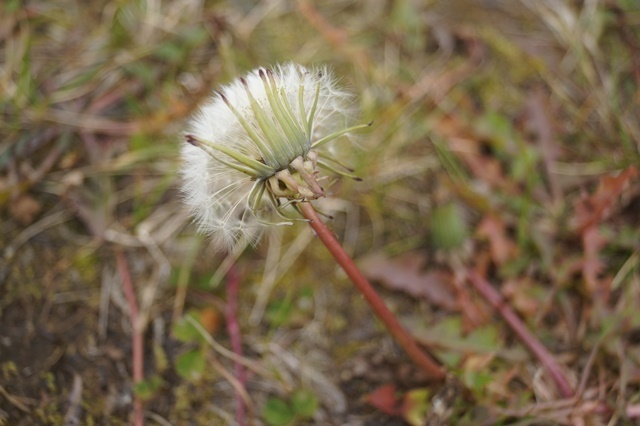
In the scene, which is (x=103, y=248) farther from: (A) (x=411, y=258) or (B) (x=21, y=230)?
(A) (x=411, y=258)

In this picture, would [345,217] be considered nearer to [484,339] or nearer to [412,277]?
[412,277]

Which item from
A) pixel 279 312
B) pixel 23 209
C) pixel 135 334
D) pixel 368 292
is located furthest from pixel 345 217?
pixel 23 209

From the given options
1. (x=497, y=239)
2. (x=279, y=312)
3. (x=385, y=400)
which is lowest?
(x=385, y=400)

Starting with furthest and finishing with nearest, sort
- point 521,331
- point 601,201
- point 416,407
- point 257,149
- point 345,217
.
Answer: point 345,217 → point 601,201 → point 521,331 → point 416,407 → point 257,149

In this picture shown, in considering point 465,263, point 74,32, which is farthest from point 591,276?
point 74,32

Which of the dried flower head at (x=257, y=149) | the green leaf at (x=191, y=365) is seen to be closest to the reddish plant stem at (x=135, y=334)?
Result: the green leaf at (x=191, y=365)

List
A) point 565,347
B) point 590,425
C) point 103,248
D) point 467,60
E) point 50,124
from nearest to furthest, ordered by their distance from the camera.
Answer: point 590,425, point 565,347, point 103,248, point 50,124, point 467,60

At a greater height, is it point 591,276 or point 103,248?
point 103,248
